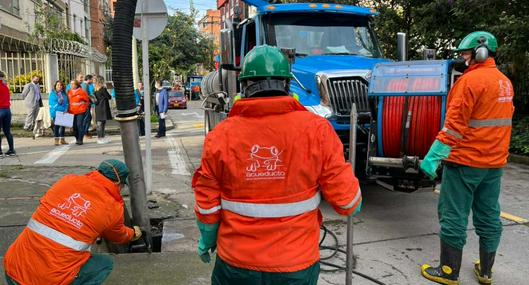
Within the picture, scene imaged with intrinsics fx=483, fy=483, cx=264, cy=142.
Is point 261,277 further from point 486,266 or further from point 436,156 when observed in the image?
point 486,266

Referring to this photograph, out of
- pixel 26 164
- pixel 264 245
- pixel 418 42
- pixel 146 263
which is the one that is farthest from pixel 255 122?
pixel 418 42

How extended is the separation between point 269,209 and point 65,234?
1.52 metres

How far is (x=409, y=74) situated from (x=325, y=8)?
8.31 ft

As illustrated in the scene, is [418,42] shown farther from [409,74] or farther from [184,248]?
[184,248]

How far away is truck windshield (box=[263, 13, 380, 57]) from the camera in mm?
7145

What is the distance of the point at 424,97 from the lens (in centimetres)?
499

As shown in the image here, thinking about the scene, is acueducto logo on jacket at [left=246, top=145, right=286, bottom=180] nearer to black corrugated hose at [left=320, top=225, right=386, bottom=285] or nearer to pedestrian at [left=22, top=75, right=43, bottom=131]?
black corrugated hose at [left=320, top=225, right=386, bottom=285]

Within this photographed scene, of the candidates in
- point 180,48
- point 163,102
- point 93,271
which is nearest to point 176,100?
point 180,48

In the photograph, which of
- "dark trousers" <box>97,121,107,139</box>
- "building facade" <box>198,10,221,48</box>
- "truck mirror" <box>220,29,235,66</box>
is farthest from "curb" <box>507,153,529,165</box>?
"building facade" <box>198,10,221,48</box>

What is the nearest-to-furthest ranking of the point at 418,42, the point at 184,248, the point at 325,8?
the point at 184,248
the point at 325,8
the point at 418,42

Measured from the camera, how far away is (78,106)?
494 inches

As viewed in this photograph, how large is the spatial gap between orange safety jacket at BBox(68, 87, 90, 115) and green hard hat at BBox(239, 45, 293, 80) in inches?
443

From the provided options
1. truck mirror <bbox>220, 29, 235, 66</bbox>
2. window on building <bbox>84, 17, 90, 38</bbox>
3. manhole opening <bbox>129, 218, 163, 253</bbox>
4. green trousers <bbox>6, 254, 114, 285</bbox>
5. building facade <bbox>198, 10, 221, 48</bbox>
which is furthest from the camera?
building facade <bbox>198, 10, 221, 48</bbox>

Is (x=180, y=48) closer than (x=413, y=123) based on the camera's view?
No
